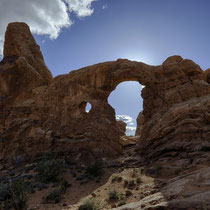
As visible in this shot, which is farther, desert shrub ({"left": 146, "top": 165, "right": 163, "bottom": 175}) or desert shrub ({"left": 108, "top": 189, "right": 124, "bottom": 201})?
desert shrub ({"left": 146, "top": 165, "right": 163, "bottom": 175})

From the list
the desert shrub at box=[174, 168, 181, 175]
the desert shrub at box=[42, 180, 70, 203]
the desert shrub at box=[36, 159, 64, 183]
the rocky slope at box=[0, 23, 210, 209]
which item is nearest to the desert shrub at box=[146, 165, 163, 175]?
the rocky slope at box=[0, 23, 210, 209]

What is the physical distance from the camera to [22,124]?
71.6 ft

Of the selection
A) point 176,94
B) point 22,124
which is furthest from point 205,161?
point 22,124

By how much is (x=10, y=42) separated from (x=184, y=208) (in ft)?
98.8

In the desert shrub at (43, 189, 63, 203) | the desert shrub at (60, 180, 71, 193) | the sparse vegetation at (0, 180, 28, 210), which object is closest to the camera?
the sparse vegetation at (0, 180, 28, 210)

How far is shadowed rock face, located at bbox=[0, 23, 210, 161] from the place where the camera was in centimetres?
1616

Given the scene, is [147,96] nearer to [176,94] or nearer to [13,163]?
[176,94]

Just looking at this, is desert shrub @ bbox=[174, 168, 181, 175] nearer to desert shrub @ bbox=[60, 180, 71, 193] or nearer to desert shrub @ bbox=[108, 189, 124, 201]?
desert shrub @ bbox=[108, 189, 124, 201]

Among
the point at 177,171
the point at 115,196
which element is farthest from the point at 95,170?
the point at 177,171

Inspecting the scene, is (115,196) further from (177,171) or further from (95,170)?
(95,170)

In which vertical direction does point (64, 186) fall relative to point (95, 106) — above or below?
below

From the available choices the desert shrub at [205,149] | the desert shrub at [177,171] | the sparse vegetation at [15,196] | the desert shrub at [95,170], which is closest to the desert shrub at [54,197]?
the sparse vegetation at [15,196]

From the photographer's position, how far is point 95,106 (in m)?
21.2

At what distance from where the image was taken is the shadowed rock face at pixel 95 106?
Result: 16.2 m
